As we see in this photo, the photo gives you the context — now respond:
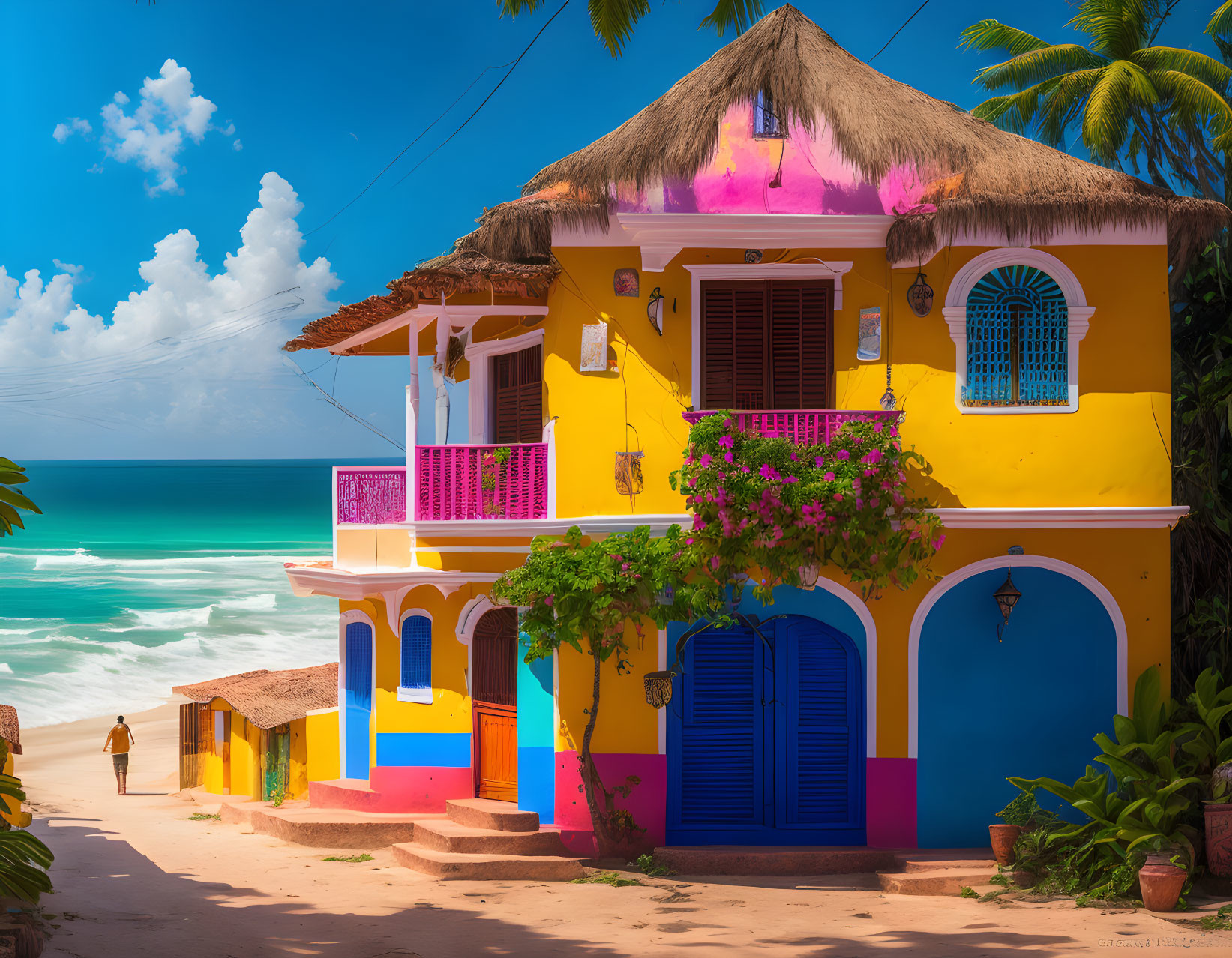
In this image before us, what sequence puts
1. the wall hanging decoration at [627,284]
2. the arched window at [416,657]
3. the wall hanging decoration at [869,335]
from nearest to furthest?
the wall hanging decoration at [869,335], the wall hanging decoration at [627,284], the arched window at [416,657]

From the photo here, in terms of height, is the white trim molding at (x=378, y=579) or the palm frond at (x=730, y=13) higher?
the palm frond at (x=730, y=13)

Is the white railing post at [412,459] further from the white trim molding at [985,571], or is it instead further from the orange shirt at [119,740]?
the orange shirt at [119,740]

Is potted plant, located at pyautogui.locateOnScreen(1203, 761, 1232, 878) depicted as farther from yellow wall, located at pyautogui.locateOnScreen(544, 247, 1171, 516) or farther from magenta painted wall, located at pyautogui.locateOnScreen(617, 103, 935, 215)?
magenta painted wall, located at pyautogui.locateOnScreen(617, 103, 935, 215)

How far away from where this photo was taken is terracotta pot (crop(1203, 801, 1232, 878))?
9531 mm

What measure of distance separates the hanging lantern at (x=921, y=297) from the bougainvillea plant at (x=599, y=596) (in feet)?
11.7

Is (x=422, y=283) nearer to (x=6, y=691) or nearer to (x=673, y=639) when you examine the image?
(x=673, y=639)

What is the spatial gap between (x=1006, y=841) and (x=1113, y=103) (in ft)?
39.3

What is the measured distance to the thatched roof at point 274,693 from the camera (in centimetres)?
1598

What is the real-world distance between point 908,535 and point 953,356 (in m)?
2.13

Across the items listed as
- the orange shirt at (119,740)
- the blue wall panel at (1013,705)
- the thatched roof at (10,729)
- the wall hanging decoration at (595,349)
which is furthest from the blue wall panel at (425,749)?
the orange shirt at (119,740)

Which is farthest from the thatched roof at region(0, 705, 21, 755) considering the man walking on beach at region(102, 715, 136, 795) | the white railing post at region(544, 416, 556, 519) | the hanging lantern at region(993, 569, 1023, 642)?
the hanging lantern at region(993, 569, 1023, 642)

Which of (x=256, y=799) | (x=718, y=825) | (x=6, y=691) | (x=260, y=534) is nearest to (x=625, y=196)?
(x=718, y=825)

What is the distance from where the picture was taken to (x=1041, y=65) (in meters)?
18.5

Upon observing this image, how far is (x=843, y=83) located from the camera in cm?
1178
